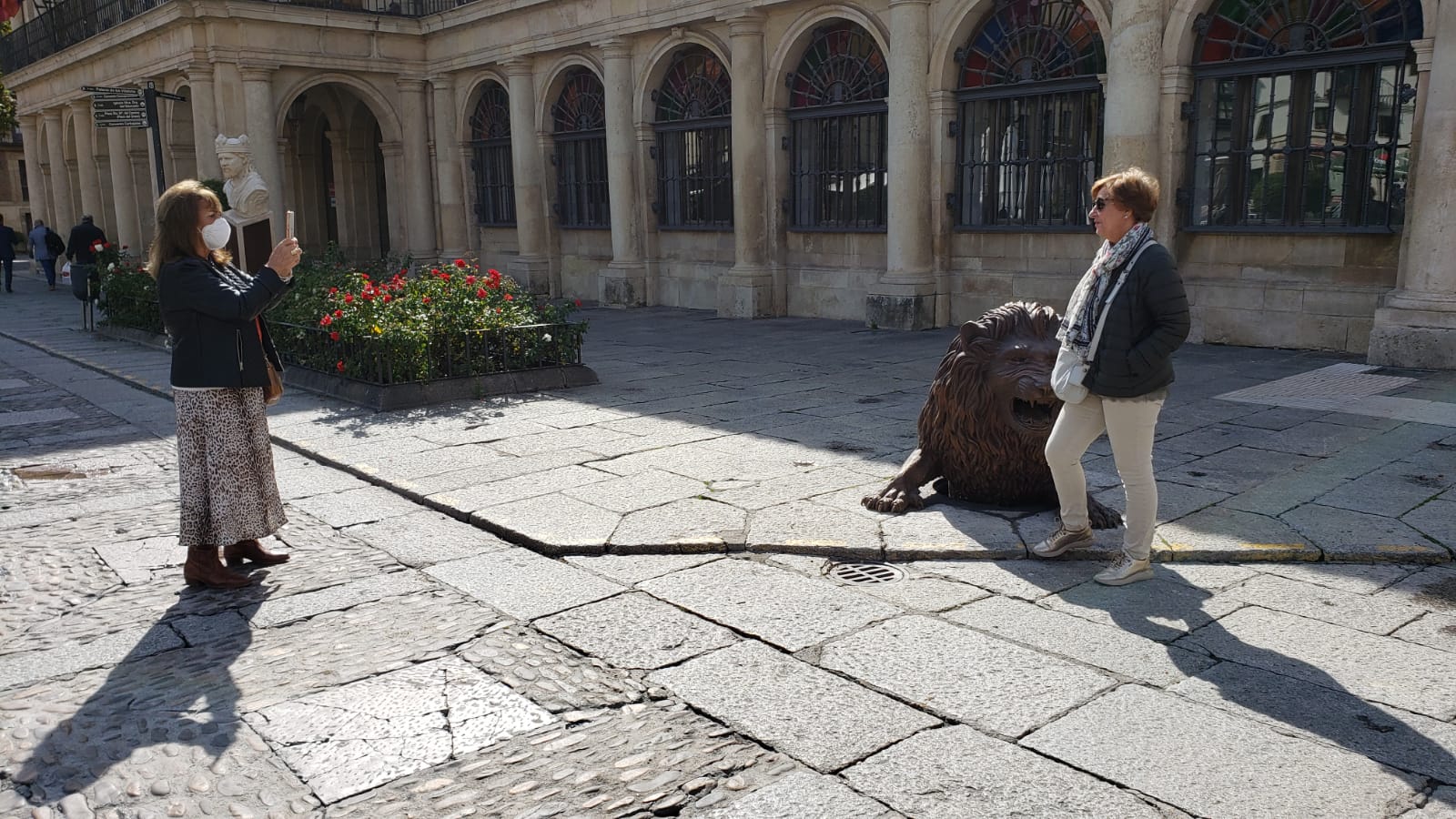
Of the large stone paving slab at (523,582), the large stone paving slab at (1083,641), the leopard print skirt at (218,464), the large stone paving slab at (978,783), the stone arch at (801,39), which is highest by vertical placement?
the stone arch at (801,39)

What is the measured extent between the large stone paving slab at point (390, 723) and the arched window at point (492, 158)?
59.5 ft

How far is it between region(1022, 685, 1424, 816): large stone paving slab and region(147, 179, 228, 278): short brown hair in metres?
A: 3.86

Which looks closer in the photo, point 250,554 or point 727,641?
point 727,641

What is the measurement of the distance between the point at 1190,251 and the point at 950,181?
312 centimetres

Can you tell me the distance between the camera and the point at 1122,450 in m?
4.45

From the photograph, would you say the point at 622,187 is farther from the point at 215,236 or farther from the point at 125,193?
the point at 125,193

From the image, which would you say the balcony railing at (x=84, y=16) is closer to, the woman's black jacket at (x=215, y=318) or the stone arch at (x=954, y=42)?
the stone arch at (x=954, y=42)

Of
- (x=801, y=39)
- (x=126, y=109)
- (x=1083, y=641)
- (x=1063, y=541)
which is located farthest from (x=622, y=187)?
(x=1083, y=641)

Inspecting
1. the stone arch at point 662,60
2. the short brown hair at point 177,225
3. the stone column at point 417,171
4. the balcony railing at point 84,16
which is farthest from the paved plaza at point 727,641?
the balcony railing at point 84,16

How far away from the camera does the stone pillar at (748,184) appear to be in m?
15.4

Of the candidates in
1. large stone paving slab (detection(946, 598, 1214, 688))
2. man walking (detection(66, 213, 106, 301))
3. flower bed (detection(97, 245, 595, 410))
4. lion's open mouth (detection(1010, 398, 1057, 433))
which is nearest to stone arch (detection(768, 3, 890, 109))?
flower bed (detection(97, 245, 595, 410))

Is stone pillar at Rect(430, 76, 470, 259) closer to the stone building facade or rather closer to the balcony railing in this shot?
the stone building facade

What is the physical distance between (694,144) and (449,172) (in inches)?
269

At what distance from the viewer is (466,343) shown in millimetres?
9523
